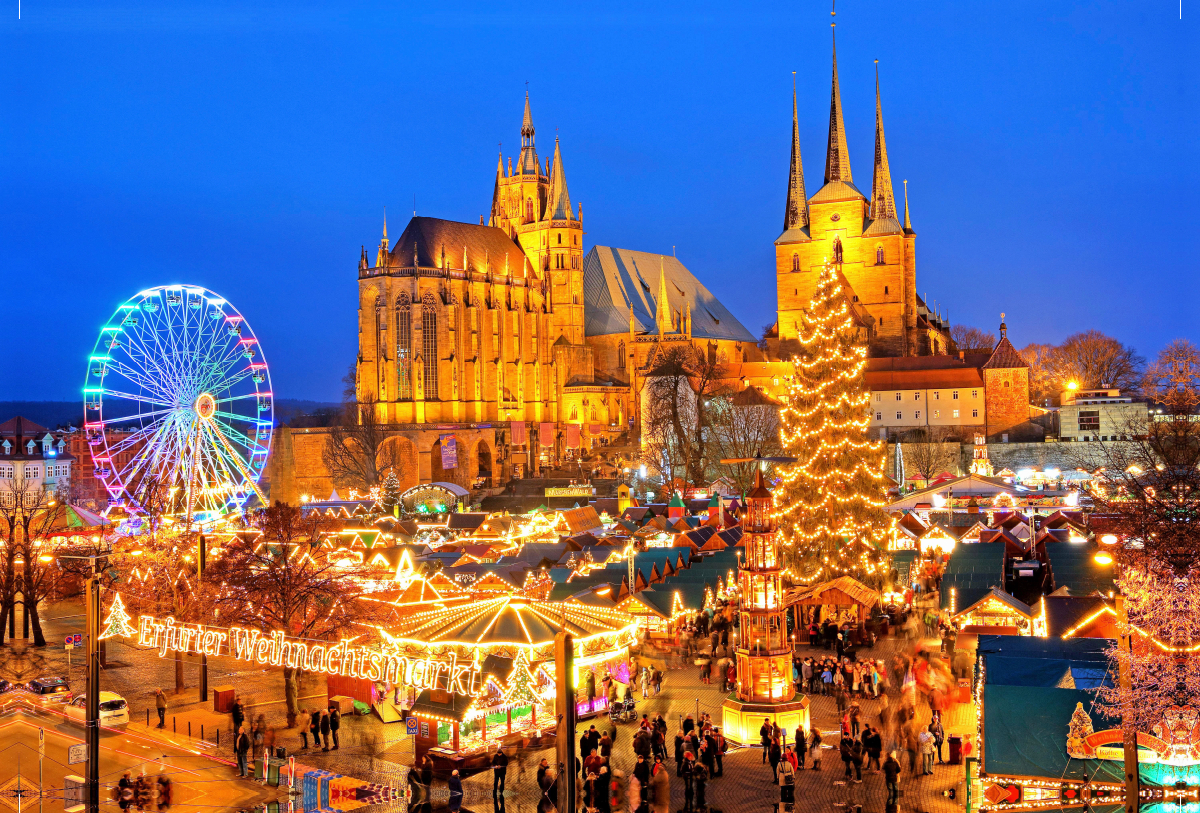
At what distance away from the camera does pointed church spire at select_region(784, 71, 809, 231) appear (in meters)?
92.8

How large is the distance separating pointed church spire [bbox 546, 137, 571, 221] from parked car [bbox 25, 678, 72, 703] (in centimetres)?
6774

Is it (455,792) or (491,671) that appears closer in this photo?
(455,792)

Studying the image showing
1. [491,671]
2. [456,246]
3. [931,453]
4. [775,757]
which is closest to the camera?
[775,757]

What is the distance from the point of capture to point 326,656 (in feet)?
55.3

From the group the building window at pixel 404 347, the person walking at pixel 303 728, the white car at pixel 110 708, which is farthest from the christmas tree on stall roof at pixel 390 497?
the white car at pixel 110 708

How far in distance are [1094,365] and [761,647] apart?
293 feet

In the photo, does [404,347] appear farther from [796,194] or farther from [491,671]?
[491,671]

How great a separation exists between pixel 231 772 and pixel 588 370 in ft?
227

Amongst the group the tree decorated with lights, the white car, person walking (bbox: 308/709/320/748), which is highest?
the tree decorated with lights

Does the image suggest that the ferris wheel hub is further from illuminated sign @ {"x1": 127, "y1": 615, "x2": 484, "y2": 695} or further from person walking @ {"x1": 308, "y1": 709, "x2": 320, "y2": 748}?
person walking @ {"x1": 308, "y1": 709, "x2": 320, "y2": 748}

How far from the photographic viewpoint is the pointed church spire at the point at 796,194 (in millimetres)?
92812

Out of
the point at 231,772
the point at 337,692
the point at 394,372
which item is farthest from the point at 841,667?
the point at 394,372

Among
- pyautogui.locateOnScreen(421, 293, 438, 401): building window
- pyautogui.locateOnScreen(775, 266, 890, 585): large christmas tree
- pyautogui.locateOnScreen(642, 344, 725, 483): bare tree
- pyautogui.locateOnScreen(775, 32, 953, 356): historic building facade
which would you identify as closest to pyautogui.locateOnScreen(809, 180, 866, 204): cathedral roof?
pyautogui.locateOnScreen(775, 32, 953, 356): historic building facade

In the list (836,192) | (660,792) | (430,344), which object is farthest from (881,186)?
(660,792)
